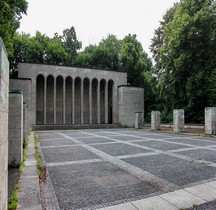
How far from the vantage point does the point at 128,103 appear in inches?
1025

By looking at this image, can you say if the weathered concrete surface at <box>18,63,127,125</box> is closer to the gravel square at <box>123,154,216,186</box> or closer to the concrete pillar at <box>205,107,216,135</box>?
the concrete pillar at <box>205,107,216,135</box>

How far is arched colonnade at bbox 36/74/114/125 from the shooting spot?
81.2ft

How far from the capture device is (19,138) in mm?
5207

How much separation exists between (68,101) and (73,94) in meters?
2.37

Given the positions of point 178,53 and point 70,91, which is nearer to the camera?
point 178,53

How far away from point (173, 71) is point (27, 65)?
16933 millimetres

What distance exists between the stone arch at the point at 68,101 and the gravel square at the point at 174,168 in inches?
828

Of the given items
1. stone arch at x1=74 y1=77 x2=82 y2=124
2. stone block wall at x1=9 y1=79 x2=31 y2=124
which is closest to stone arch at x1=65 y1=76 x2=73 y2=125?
stone arch at x1=74 y1=77 x2=82 y2=124

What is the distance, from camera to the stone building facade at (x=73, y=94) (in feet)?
77.7

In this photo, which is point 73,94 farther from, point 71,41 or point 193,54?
point 71,41

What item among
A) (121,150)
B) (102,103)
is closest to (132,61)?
(102,103)

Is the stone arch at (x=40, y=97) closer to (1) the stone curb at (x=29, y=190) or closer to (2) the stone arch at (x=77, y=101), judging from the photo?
(2) the stone arch at (x=77, y=101)

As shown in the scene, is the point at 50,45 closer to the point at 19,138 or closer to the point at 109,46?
the point at 109,46

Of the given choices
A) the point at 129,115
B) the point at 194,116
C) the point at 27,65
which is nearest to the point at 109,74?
the point at 129,115
